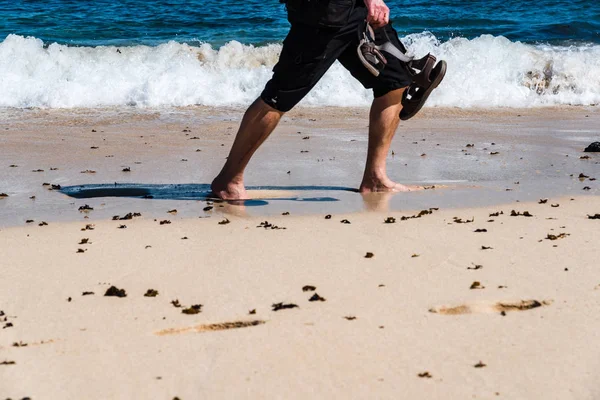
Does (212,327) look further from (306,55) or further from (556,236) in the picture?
(306,55)

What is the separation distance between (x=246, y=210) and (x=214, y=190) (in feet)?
1.32

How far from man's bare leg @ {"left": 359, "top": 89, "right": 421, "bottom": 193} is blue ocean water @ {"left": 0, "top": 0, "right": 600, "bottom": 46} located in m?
9.21

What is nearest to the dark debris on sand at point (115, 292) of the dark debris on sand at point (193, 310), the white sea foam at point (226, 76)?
the dark debris on sand at point (193, 310)

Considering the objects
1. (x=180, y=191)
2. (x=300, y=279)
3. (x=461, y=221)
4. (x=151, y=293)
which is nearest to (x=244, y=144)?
(x=180, y=191)

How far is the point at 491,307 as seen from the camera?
2.96 metres

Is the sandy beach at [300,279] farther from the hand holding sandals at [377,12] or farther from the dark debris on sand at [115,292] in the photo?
the hand holding sandals at [377,12]

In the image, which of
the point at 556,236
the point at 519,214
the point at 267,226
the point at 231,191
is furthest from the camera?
the point at 231,191

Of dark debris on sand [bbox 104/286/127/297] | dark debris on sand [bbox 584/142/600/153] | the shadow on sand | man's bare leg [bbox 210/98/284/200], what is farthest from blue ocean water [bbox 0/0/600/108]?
dark debris on sand [bbox 104/286/127/297]

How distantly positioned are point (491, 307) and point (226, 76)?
8.22m

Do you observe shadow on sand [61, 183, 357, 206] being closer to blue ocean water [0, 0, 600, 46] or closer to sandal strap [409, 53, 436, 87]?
sandal strap [409, 53, 436, 87]

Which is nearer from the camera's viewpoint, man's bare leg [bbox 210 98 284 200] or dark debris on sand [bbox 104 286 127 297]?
dark debris on sand [bbox 104 286 127 297]

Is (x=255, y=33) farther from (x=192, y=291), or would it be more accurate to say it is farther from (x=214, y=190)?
(x=192, y=291)

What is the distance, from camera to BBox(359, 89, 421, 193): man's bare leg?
16.2ft

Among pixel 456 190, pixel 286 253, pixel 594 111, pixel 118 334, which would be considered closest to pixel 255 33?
pixel 594 111
